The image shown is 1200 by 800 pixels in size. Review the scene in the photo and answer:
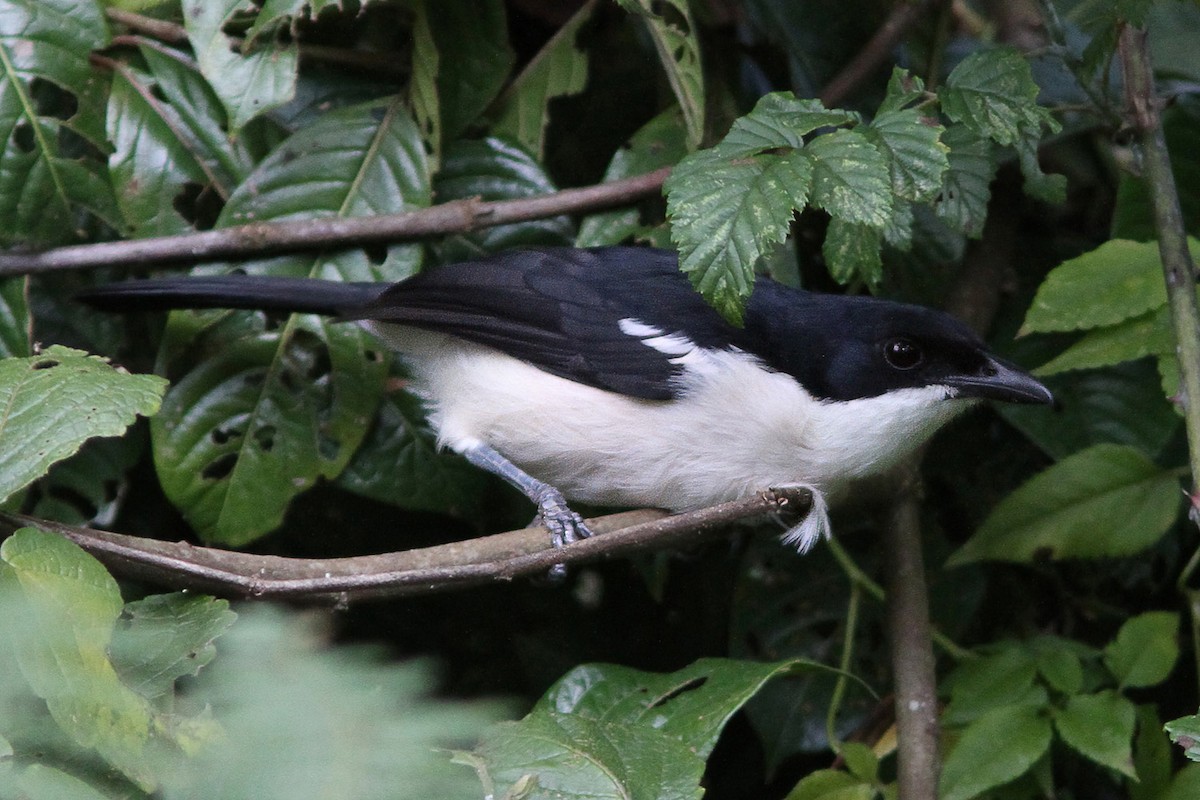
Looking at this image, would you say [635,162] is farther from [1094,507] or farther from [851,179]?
[1094,507]

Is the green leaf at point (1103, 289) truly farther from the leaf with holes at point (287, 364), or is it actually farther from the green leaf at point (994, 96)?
the leaf with holes at point (287, 364)

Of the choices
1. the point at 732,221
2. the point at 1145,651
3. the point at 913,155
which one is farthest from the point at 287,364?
the point at 1145,651

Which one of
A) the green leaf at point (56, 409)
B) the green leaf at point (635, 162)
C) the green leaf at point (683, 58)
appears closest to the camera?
the green leaf at point (56, 409)

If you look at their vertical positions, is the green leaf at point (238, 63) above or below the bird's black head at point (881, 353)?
above

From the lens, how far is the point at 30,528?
1787mm

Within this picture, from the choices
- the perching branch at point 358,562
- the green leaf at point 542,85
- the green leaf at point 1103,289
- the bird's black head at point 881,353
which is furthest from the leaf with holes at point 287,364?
the green leaf at point 1103,289

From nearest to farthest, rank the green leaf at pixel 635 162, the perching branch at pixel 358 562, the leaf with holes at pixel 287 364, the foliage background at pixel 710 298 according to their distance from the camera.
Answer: the perching branch at pixel 358 562 → the foliage background at pixel 710 298 → the leaf with holes at pixel 287 364 → the green leaf at pixel 635 162

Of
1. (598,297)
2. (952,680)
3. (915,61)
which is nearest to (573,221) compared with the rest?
(598,297)

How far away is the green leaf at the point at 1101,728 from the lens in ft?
7.51

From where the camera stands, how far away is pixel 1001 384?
270 centimetres

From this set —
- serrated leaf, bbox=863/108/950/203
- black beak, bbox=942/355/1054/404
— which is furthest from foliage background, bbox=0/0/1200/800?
black beak, bbox=942/355/1054/404

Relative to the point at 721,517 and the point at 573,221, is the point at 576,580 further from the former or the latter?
the point at 721,517

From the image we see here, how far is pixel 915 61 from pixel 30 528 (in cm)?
291

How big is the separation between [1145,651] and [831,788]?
72cm
